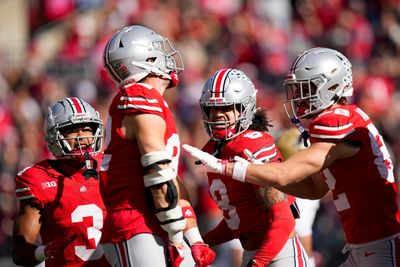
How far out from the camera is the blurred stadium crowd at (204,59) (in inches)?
481

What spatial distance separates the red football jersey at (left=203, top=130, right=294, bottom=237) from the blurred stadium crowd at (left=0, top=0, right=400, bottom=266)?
4326 millimetres

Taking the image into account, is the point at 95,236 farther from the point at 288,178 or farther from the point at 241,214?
the point at 288,178

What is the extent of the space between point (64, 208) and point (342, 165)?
1.70 metres

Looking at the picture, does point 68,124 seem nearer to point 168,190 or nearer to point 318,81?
point 168,190

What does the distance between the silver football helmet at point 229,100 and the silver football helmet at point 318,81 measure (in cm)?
38

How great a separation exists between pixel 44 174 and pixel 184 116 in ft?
23.7

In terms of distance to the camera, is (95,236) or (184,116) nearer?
(95,236)

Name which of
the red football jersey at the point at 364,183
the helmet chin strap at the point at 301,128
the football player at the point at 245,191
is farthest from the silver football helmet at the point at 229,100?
the red football jersey at the point at 364,183

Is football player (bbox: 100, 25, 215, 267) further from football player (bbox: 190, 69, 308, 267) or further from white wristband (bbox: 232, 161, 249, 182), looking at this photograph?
football player (bbox: 190, 69, 308, 267)

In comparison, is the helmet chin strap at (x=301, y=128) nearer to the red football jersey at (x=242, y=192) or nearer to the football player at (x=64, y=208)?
the red football jersey at (x=242, y=192)

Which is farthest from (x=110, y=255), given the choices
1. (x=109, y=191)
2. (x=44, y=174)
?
(x=44, y=174)

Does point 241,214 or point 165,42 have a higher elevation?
point 165,42

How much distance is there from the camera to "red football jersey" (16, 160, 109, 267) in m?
6.29

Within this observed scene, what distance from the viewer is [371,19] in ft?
46.0
